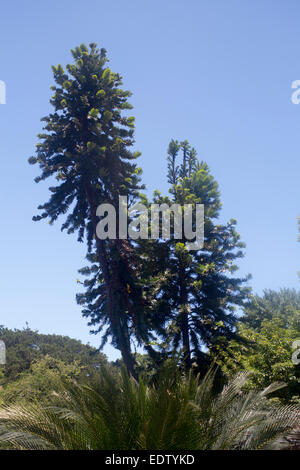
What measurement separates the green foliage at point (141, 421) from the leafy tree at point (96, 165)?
24.8 feet

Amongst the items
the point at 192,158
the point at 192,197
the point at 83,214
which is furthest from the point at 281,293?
the point at 83,214

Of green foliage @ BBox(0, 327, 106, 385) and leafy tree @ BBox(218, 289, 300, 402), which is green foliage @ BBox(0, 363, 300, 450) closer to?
leafy tree @ BBox(218, 289, 300, 402)

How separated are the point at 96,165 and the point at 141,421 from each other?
1087cm

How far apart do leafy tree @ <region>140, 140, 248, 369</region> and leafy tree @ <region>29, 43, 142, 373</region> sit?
45.2 inches

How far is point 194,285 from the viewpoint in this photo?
13.4m

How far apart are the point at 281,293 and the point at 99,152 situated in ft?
110

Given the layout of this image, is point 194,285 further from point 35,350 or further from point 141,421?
point 35,350

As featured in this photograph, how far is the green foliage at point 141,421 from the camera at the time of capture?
141 inches

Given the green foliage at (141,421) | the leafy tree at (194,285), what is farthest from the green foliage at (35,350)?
the green foliage at (141,421)

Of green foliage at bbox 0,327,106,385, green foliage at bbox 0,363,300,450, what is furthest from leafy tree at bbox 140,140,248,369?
green foliage at bbox 0,327,106,385

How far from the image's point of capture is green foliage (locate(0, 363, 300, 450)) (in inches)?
141

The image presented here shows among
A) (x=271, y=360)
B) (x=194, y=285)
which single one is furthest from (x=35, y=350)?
(x=271, y=360)

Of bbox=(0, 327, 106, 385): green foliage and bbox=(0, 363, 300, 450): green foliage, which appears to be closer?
bbox=(0, 363, 300, 450): green foliage

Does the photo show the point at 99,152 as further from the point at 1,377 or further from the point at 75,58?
the point at 1,377
